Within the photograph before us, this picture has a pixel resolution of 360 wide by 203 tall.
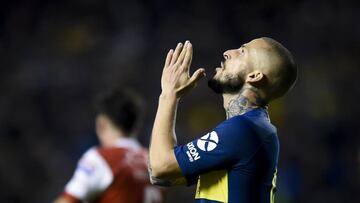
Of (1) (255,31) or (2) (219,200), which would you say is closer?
(2) (219,200)

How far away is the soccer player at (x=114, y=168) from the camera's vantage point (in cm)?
523

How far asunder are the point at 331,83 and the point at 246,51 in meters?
6.24

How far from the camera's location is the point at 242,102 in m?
3.53

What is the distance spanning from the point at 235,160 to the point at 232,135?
0.34ft

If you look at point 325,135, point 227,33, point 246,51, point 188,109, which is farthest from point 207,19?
point 246,51

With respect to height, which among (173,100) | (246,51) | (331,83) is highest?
(331,83)

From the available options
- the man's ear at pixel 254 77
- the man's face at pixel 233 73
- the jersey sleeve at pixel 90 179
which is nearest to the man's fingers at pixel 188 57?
the man's face at pixel 233 73

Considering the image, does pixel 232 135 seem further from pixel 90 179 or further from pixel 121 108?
pixel 121 108

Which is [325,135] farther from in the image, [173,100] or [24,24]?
[173,100]

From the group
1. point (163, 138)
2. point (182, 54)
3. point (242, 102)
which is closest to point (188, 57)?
point (182, 54)

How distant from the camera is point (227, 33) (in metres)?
10.0

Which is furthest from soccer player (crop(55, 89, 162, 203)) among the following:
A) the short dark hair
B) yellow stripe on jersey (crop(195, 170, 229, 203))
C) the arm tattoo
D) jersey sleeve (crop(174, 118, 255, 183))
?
jersey sleeve (crop(174, 118, 255, 183))

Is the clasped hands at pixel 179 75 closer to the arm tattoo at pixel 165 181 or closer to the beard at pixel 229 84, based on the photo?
the beard at pixel 229 84

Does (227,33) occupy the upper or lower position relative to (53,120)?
upper
